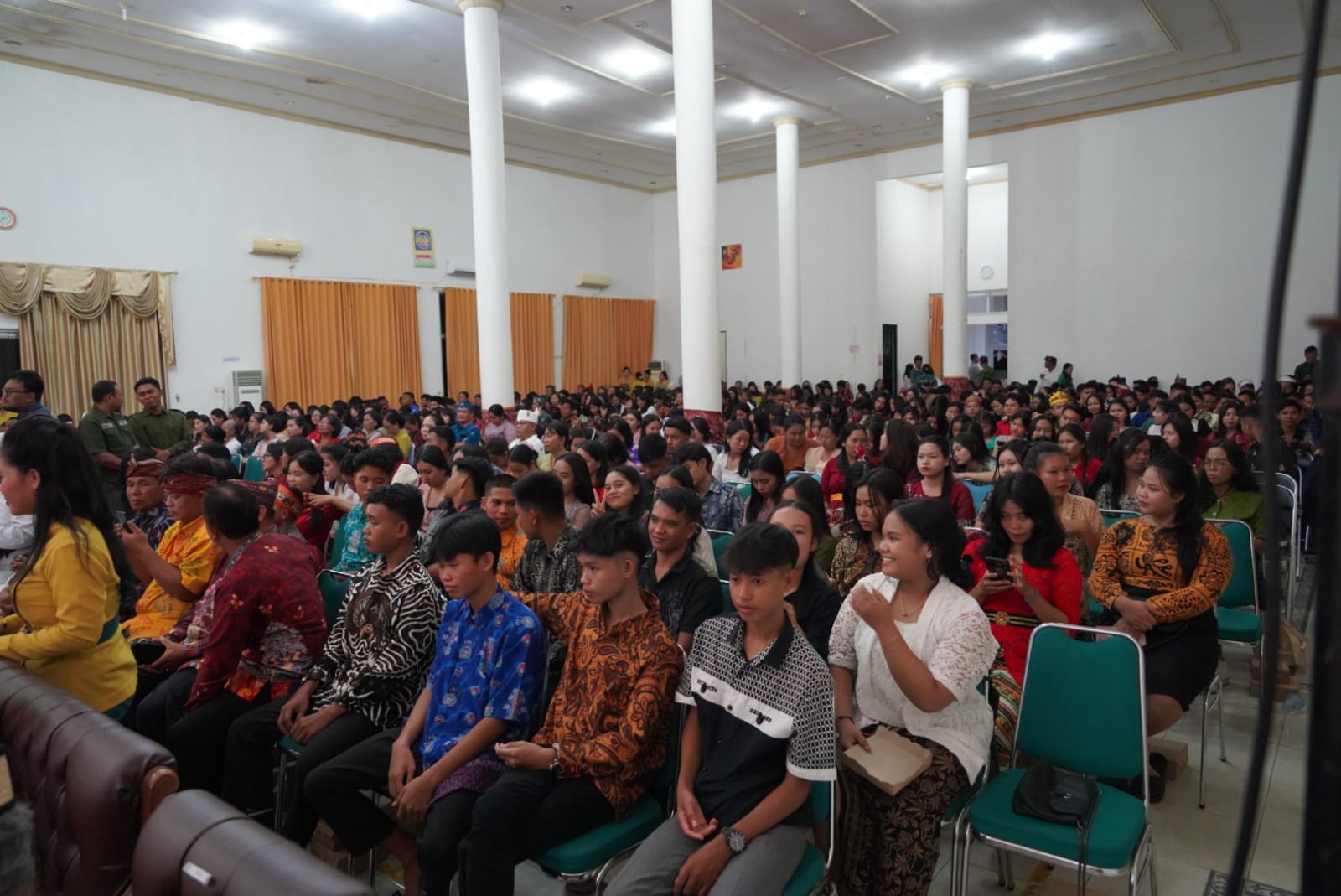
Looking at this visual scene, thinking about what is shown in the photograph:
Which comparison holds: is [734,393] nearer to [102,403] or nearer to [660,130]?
[660,130]

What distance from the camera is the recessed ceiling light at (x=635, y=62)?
11.8 metres

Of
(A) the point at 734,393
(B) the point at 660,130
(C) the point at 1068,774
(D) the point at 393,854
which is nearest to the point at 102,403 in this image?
(D) the point at 393,854

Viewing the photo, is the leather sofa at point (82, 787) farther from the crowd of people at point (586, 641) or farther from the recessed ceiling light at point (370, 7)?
the recessed ceiling light at point (370, 7)

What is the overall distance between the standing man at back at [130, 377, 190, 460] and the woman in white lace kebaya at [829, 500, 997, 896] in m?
6.74

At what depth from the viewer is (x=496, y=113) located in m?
9.98

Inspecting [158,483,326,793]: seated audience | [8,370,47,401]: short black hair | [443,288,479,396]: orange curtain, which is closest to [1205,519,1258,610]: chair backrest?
[158,483,326,793]: seated audience

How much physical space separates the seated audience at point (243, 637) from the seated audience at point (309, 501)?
1.68 meters

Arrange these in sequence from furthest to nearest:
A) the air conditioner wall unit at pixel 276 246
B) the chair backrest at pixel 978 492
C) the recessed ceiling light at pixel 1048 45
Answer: the air conditioner wall unit at pixel 276 246
the recessed ceiling light at pixel 1048 45
the chair backrest at pixel 978 492

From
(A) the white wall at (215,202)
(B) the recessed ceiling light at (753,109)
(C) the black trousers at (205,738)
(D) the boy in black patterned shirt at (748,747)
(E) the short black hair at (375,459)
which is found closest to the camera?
(D) the boy in black patterned shirt at (748,747)

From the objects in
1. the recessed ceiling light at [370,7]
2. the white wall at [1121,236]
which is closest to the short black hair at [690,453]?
the recessed ceiling light at [370,7]

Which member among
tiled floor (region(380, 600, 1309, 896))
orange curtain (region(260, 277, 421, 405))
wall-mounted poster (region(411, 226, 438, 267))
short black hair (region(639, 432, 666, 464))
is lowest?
tiled floor (region(380, 600, 1309, 896))

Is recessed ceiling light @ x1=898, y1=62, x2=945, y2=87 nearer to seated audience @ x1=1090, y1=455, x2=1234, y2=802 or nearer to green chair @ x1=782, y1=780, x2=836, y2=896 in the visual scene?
seated audience @ x1=1090, y1=455, x2=1234, y2=802

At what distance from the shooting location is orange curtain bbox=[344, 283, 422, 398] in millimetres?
14664

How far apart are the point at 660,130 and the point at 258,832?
50.7 feet
